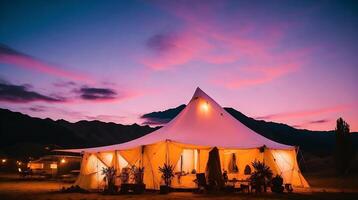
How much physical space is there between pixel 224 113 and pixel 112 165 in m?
5.92

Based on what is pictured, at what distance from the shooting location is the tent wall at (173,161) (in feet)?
54.6

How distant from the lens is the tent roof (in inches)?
685

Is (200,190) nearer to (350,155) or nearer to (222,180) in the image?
(222,180)

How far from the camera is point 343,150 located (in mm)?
35375

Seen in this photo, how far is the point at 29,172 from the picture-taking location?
32.2 m

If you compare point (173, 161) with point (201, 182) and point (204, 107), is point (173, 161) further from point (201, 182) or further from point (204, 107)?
point (204, 107)

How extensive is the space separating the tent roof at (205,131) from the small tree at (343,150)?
60.8 feet

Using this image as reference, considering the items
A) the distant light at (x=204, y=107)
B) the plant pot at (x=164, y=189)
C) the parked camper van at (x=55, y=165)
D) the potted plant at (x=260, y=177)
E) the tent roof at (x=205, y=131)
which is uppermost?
the distant light at (x=204, y=107)

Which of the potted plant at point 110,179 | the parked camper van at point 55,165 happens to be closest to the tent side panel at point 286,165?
the potted plant at point 110,179

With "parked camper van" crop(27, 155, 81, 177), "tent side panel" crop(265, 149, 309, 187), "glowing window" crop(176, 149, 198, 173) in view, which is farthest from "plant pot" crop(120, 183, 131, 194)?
"parked camper van" crop(27, 155, 81, 177)

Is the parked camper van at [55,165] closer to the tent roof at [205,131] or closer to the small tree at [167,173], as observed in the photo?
the tent roof at [205,131]

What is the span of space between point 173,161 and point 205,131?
8.42ft

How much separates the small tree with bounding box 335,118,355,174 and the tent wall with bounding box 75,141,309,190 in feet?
59.8

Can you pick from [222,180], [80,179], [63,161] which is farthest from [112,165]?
[63,161]
